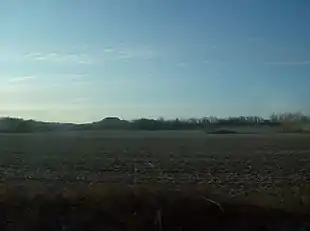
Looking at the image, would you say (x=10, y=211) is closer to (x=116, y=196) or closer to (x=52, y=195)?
(x=52, y=195)

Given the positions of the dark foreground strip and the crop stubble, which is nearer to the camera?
the dark foreground strip

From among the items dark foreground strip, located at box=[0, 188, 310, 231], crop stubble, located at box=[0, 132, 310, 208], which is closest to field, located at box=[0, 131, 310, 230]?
crop stubble, located at box=[0, 132, 310, 208]

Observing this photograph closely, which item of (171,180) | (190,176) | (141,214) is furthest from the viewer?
(190,176)

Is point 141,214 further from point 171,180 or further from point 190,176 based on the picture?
point 190,176

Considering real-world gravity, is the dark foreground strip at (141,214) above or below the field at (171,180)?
below

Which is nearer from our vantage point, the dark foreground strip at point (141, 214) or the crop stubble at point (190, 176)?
the dark foreground strip at point (141, 214)

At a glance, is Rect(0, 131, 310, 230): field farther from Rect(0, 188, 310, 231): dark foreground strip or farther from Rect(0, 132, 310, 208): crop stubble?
Rect(0, 188, 310, 231): dark foreground strip

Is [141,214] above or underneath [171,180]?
underneath

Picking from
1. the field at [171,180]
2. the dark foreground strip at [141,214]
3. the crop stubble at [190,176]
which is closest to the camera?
the dark foreground strip at [141,214]

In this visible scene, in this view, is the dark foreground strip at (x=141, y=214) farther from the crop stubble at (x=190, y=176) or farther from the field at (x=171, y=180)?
→ the crop stubble at (x=190, y=176)

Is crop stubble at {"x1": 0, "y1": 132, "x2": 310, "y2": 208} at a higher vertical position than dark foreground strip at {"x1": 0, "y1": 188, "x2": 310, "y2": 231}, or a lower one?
higher

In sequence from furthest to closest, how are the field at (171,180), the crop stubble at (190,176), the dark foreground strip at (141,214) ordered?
the crop stubble at (190,176) → the field at (171,180) → the dark foreground strip at (141,214)

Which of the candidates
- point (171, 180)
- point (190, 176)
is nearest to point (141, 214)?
point (171, 180)

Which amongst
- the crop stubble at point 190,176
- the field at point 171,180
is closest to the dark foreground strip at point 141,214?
the field at point 171,180
